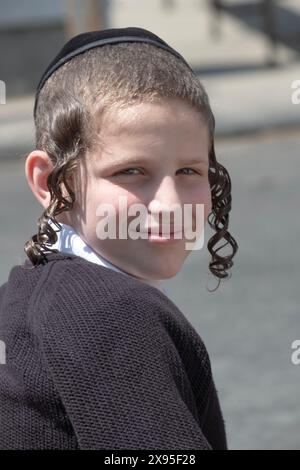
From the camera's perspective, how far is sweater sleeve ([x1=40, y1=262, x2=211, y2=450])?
1479 millimetres

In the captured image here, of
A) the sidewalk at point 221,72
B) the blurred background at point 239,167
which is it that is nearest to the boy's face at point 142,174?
the blurred background at point 239,167

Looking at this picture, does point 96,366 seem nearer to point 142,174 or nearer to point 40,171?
point 142,174

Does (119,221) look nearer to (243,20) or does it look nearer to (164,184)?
(164,184)

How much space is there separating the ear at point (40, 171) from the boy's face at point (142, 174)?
10 cm

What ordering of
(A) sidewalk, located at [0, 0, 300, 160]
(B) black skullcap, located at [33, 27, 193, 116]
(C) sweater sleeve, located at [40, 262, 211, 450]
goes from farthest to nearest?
(A) sidewalk, located at [0, 0, 300, 160] < (B) black skullcap, located at [33, 27, 193, 116] < (C) sweater sleeve, located at [40, 262, 211, 450]

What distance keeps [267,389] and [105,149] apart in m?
3.47

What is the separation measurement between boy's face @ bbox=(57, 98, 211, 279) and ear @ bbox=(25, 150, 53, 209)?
0.31 feet

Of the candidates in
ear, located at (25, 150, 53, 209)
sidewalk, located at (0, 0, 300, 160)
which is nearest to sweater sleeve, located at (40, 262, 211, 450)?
ear, located at (25, 150, 53, 209)

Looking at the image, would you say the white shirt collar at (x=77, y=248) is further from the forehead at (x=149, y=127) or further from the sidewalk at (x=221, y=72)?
the sidewalk at (x=221, y=72)

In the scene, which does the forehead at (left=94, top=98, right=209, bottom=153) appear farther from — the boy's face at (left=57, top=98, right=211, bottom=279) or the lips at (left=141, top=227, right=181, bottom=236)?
the lips at (left=141, top=227, right=181, bottom=236)

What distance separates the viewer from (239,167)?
31.4 feet

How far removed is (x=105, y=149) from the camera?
5.42 ft

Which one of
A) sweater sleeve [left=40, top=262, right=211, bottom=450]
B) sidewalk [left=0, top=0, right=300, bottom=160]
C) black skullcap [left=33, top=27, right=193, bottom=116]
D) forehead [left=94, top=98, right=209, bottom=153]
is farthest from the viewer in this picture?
sidewalk [left=0, top=0, right=300, bottom=160]

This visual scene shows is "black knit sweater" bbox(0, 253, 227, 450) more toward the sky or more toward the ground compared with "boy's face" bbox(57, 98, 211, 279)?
more toward the ground
